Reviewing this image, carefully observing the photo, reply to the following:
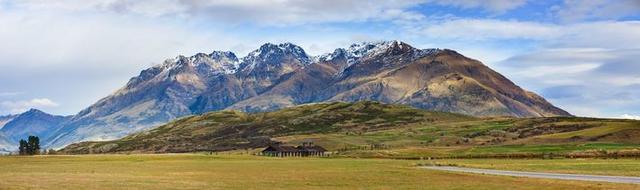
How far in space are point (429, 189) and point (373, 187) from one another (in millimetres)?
5331

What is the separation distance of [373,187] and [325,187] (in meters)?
4.69

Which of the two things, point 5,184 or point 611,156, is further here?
point 611,156

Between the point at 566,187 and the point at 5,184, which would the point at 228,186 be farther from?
the point at 566,187

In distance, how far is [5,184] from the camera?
69.1 metres

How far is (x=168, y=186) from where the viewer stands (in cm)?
7025

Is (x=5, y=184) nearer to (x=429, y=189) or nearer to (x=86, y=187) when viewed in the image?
(x=86, y=187)

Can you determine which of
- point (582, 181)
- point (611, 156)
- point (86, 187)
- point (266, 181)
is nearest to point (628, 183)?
point (582, 181)

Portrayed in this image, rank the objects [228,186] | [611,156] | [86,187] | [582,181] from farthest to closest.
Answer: [611,156], [582,181], [228,186], [86,187]

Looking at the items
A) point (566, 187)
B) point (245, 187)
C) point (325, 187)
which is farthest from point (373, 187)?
point (566, 187)

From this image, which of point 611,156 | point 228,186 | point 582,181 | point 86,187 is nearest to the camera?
point 86,187

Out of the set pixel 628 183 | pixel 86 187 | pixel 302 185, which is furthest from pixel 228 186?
pixel 628 183

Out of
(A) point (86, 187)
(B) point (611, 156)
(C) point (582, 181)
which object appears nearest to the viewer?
(A) point (86, 187)

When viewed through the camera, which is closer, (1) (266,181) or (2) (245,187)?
(2) (245,187)

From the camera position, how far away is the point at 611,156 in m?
171
